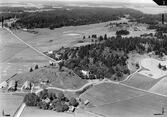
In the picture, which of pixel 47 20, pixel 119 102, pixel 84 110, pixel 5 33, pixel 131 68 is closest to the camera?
pixel 84 110

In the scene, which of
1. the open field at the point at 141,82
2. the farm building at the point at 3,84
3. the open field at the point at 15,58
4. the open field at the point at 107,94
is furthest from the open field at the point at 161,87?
the open field at the point at 15,58

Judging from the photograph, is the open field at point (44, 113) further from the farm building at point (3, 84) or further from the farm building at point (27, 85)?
the farm building at point (3, 84)

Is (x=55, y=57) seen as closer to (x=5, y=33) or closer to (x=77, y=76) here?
(x=77, y=76)

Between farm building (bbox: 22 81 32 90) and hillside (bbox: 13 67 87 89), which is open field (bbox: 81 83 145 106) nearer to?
hillside (bbox: 13 67 87 89)

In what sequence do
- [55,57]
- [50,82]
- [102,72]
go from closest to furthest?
[50,82], [102,72], [55,57]

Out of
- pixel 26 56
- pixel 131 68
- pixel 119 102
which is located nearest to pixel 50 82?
pixel 119 102

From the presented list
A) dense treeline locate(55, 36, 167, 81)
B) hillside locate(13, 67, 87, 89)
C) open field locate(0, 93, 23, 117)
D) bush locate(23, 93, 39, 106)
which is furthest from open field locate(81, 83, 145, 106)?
open field locate(0, 93, 23, 117)
